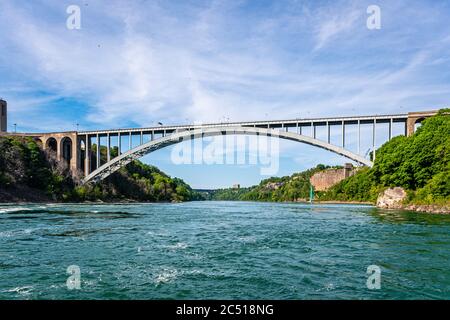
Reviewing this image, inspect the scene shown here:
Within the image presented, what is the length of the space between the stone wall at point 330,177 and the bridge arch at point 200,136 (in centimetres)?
5624

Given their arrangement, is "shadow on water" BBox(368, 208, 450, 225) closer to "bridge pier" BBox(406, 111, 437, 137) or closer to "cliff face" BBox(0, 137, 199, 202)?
"bridge pier" BBox(406, 111, 437, 137)

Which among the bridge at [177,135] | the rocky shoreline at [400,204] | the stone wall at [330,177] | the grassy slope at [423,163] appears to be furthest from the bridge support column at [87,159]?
the stone wall at [330,177]

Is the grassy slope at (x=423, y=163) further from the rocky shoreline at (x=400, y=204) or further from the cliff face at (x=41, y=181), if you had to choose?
the cliff face at (x=41, y=181)

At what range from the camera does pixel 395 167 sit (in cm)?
3262

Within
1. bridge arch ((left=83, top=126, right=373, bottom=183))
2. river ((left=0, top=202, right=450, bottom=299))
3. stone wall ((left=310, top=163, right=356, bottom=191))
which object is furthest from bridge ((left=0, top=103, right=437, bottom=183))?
stone wall ((left=310, top=163, right=356, bottom=191))

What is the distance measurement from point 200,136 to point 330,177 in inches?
2344

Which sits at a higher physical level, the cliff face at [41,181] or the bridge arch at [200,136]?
the bridge arch at [200,136]

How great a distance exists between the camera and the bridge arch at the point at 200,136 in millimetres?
38812

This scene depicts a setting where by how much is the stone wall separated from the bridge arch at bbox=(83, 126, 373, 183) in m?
56.2

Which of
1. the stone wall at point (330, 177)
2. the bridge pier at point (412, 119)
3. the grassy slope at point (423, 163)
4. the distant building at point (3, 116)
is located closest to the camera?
the grassy slope at point (423, 163)

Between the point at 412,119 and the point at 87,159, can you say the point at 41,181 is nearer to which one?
the point at 87,159

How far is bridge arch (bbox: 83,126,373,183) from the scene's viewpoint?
3881 cm

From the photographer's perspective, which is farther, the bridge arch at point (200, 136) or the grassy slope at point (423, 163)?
the bridge arch at point (200, 136)
